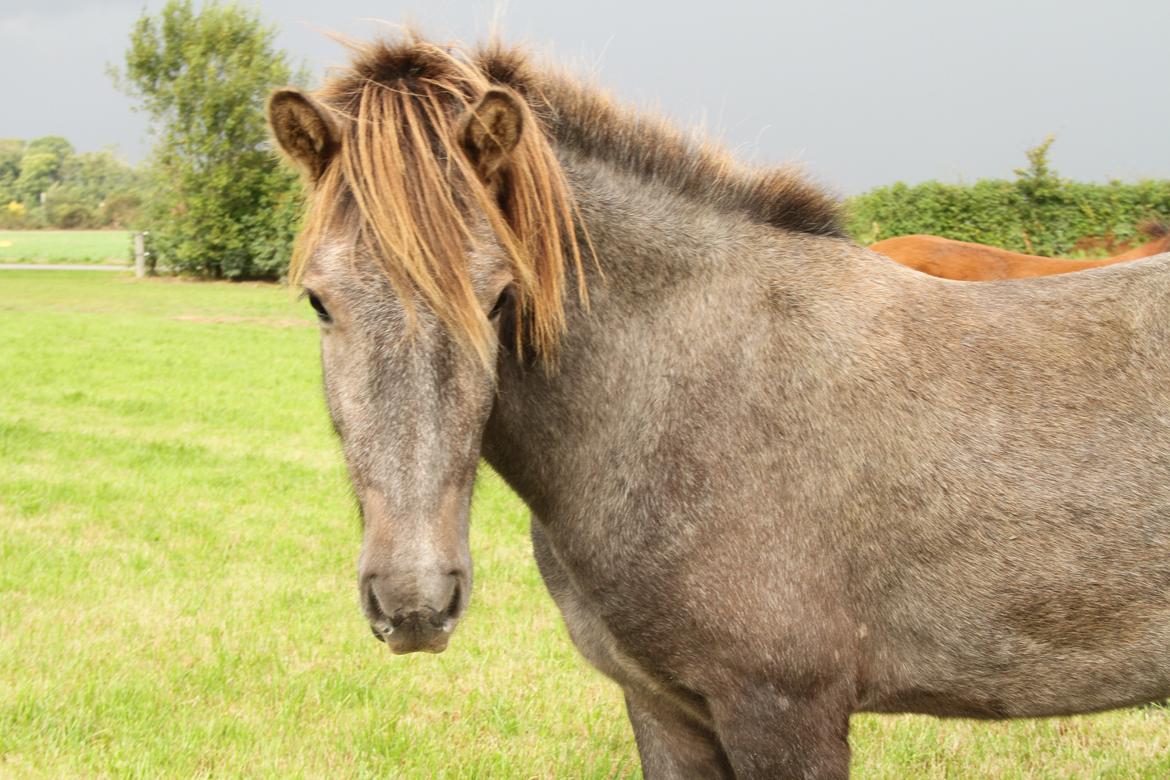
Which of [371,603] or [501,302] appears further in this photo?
[501,302]

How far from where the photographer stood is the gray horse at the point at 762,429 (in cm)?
262

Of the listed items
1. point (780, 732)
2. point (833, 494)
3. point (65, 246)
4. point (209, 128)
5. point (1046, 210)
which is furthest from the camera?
point (65, 246)

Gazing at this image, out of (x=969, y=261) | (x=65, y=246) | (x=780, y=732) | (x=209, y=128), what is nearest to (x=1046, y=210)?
(x=969, y=261)

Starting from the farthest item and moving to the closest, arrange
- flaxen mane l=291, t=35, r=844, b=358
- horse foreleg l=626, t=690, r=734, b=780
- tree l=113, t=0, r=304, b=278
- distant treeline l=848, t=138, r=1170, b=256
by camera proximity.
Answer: tree l=113, t=0, r=304, b=278 → distant treeline l=848, t=138, r=1170, b=256 → horse foreleg l=626, t=690, r=734, b=780 → flaxen mane l=291, t=35, r=844, b=358

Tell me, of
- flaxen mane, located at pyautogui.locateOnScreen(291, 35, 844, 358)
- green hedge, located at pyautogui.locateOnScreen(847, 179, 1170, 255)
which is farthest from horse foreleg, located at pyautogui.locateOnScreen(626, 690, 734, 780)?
green hedge, located at pyautogui.locateOnScreen(847, 179, 1170, 255)

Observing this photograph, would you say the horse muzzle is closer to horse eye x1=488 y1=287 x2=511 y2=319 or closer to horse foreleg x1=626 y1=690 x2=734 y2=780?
horse eye x1=488 y1=287 x2=511 y2=319

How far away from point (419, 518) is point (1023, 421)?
5.73 feet

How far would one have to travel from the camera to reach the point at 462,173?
250 centimetres

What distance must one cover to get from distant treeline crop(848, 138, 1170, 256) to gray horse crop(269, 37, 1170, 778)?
12932mm

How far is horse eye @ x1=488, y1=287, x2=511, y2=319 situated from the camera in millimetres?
2455

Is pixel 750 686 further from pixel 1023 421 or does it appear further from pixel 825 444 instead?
pixel 1023 421

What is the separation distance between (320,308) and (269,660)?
3.43 metres

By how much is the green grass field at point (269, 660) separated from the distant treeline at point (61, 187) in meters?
64.2

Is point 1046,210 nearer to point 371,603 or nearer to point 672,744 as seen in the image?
point 672,744
